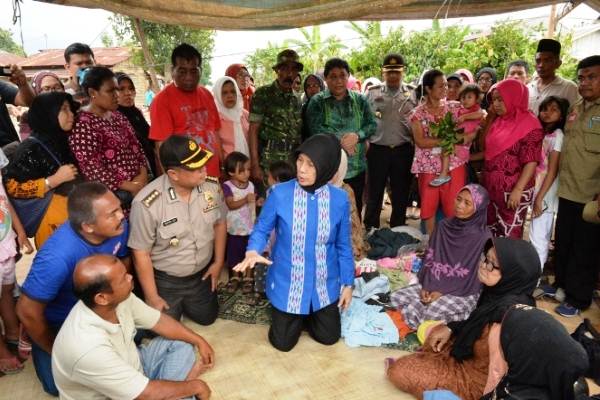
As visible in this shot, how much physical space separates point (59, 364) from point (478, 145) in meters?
4.47

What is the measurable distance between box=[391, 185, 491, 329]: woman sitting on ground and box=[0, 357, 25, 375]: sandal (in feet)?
9.41

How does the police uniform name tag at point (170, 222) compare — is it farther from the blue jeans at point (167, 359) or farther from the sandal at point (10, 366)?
the sandal at point (10, 366)

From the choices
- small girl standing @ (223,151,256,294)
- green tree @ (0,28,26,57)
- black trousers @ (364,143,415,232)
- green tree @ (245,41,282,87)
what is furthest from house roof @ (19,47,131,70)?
green tree @ (0,28,26,57)

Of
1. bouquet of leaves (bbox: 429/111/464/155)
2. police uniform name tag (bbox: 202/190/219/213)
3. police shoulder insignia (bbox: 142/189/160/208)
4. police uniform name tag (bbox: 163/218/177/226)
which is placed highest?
bouquet of leaves (bbox: 429/111/464/155)

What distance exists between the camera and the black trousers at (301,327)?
2.92 metres

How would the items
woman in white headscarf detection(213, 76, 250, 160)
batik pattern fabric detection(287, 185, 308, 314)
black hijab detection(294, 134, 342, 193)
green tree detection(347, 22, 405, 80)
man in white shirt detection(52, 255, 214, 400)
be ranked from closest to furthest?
man in white shirt detection(52, 255, 214, 400) → black hijab detection(294, 134, 342, 193) → batik pattern fabric detection(287, 185, 308, 314) → woman in white headscarf detection(213, 76, 250, 160) → green tree detection(347, 22, 405, 80)

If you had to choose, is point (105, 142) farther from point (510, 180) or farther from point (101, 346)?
point (510, 180)

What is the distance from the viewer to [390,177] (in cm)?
496

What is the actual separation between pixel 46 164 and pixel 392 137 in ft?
11.6

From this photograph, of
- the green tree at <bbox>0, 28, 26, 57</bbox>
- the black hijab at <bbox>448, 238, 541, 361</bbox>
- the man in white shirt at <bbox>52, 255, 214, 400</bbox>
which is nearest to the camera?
the man in white shirt at <bbox>52, 255, 214, 400</bbox>

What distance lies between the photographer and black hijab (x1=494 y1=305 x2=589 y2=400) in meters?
1.51

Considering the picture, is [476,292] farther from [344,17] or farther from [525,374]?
[344,17]

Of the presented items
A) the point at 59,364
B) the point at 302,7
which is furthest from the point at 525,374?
the point at 302,7

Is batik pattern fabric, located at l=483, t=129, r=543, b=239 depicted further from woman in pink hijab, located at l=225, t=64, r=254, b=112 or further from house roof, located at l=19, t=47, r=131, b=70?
house roof, located at l=19, t=47, r=131, b=70
